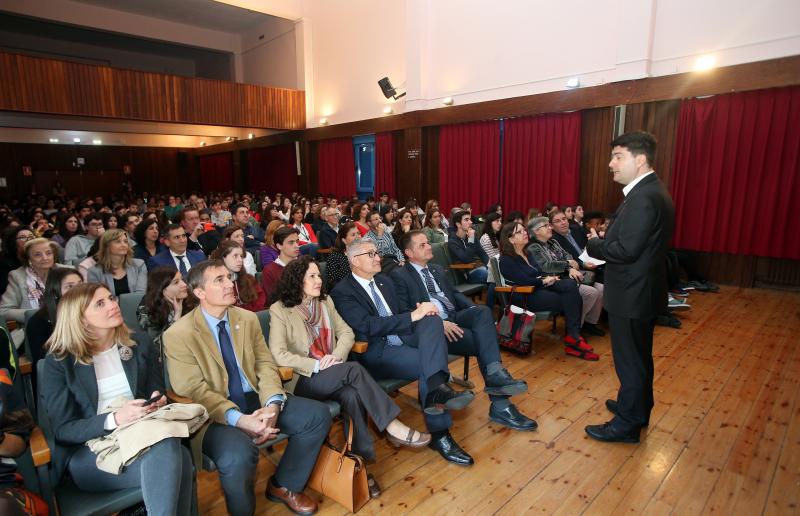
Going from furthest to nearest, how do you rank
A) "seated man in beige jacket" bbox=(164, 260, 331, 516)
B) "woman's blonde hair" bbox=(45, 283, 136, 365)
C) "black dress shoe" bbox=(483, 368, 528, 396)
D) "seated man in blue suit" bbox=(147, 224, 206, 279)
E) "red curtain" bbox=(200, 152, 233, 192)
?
"red curtain" bbox=(200, 152, 233, 192), "seated man in blue suit" bbox=(147, 224, 206, 279), "black dress shoe" bbox=(483, 368, 528, 396), "seated man in beige jacket" bbox=(164, 260, 331, 516), "woman's blonde hair" bbox=(45, 283, 136, 365)

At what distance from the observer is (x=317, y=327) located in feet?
8.34

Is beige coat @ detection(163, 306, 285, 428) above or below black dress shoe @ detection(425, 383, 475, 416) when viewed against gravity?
above

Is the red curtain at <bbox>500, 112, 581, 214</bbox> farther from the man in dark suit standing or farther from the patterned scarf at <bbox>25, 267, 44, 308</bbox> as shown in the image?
the patterned scarf at <bbox>25, 267, 44, 308</bbox>

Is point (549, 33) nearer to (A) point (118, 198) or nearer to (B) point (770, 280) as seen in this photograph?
(B) point (770, 280)

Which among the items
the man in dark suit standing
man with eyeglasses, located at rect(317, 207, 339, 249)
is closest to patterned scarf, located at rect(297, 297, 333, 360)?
the man in dark suit standing

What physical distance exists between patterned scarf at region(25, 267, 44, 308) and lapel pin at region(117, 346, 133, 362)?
187cm

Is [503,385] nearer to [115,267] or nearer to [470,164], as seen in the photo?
[115,267]

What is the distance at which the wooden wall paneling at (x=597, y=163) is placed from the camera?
21.9 feet

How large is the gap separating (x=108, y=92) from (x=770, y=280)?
37.4 ft

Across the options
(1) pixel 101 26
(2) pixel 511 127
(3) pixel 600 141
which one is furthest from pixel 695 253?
(1) pixel 101 26

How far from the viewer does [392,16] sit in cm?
932

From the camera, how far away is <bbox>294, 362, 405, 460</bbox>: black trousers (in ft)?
7.43

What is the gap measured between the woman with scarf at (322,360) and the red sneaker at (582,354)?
6.28ft

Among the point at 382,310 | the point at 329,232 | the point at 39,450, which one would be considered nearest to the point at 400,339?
the point at 382,310
